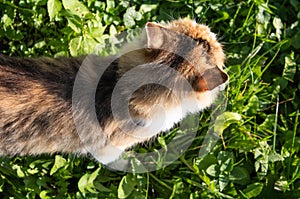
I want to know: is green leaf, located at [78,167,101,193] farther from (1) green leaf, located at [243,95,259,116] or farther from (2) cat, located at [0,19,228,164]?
(1) green leaf, located at [243,95,259,116]

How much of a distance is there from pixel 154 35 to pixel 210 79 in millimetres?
303

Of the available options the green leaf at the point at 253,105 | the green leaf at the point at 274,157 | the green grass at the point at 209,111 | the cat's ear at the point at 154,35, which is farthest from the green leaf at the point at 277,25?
the cat's ear at the point at 154,35

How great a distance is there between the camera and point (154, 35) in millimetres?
2352

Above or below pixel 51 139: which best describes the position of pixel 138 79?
above

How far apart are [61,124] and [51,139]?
98 mm

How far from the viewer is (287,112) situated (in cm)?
331

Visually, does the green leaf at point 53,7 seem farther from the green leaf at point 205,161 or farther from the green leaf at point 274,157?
the green leaf at point 274,157

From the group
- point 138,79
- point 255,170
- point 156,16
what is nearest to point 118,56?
point 138,79

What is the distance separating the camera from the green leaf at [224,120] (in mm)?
3032

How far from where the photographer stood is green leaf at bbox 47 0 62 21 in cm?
301

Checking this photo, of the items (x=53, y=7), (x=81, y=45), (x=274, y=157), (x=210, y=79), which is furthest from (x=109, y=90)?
(x=274, y=157)

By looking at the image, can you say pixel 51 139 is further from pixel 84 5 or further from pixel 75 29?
pixel 84 5

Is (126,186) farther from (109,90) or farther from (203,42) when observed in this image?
(203,42)

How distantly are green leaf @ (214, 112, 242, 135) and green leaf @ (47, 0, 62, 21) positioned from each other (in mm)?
1065
